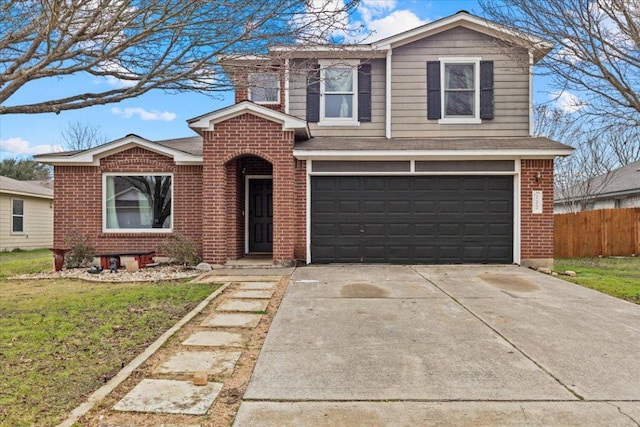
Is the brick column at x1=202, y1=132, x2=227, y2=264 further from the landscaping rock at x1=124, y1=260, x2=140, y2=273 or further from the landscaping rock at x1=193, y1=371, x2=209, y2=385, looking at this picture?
the landscaping rock at x1=193, y1=371, x2=209, y2=385

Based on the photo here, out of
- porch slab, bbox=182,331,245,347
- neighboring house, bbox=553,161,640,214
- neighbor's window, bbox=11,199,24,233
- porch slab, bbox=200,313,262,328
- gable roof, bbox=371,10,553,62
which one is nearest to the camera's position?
porch slab, bbox=182,331,245,347

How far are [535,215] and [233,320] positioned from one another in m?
8.09

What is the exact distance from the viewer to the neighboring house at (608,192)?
19641 millimetres

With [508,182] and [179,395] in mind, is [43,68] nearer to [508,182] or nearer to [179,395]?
[179,395]

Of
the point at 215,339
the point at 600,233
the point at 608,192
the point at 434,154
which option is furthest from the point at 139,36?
the point at 608,192

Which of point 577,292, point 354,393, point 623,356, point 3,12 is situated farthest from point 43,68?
point 577,292

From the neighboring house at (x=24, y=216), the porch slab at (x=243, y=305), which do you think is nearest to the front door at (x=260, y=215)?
the porch slab at (x=243, y=305)

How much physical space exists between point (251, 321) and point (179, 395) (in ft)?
7.13

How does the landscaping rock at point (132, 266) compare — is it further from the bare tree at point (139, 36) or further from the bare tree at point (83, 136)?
the bare tree at point (83, 136)

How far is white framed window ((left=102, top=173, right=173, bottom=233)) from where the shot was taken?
11.0 m

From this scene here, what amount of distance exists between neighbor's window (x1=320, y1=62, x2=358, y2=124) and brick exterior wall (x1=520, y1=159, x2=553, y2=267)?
463 cm

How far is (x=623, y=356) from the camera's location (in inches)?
169

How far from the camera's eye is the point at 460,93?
11.8 m

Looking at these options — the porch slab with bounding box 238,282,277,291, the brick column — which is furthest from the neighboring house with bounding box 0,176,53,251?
the porch slab with bounding box 238,282,277,291
